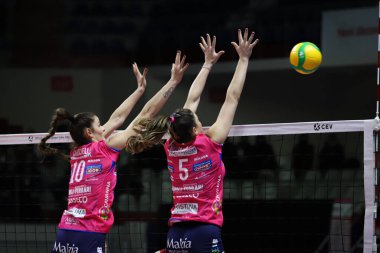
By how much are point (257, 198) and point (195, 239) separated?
25.6 ft

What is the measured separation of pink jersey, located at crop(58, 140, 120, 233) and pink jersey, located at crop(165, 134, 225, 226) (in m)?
0.57

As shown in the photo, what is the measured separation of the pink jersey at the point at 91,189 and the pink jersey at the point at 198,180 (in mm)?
573

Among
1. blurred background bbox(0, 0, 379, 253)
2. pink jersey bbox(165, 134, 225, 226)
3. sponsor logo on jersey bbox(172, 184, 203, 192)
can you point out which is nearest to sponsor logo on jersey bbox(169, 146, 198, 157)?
pink jersey bbox(165, 134, 225, 226)

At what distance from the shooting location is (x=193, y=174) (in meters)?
5.20

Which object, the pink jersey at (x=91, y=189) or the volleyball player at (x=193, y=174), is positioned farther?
the pink jersey at (x=91, y=189)

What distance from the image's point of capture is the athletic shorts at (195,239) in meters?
5.00

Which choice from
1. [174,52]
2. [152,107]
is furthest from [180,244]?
[174,52]

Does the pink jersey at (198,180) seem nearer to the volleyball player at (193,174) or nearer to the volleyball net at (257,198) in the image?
the volleyball player at (193,174)

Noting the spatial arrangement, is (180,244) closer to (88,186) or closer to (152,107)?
(88,186)

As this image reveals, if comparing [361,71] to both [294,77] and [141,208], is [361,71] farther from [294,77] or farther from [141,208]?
[141,208]

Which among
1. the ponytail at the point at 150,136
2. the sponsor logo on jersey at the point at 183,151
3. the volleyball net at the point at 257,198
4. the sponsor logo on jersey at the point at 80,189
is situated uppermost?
the ponytail at the point at 150,136

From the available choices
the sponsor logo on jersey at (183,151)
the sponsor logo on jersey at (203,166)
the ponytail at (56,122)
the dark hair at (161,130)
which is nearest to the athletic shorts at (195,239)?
the sponsor logo on jersey at (203,166)

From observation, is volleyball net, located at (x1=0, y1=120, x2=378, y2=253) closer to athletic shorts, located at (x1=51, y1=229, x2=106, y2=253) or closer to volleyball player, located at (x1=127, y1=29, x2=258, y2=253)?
athletic shorts, located at (x1=51, y1=229, x2=106, y2=253)

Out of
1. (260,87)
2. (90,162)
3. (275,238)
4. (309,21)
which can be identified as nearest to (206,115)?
(260,87)
